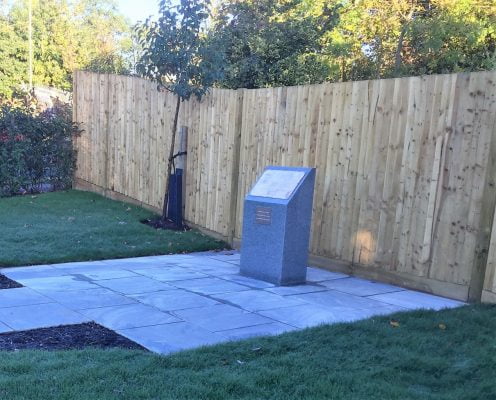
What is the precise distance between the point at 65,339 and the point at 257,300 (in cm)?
207

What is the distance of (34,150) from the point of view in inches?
481

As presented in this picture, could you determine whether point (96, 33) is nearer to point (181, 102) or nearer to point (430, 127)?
point (181, 102)

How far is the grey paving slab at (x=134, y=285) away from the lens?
615 cm

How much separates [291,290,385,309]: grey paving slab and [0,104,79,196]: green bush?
26.5 feet

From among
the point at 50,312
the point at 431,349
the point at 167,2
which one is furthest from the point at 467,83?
the point at 167,2

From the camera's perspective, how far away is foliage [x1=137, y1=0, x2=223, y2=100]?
9.18 metres

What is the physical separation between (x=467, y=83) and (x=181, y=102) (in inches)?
210

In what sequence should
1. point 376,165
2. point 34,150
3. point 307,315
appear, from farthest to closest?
point 34,150 < point 376,165 < point 307,315

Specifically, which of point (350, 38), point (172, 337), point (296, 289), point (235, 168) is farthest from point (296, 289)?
point (350, 38)

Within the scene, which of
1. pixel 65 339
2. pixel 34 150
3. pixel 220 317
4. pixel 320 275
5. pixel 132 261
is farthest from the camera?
pixel 34 150

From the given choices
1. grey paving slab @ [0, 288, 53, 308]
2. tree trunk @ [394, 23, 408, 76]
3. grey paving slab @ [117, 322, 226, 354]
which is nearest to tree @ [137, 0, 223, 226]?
grey paving slab @ [0, 288, 53, 308]

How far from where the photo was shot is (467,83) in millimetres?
5836

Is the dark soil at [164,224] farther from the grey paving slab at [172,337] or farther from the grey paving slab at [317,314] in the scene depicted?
the grey paving slab at [172,337]

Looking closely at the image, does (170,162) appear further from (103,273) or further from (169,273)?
(103,273)
